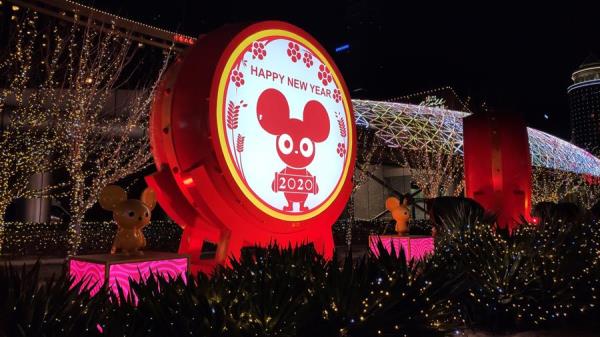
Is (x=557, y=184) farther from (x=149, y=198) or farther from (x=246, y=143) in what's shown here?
(x=149, y=198)

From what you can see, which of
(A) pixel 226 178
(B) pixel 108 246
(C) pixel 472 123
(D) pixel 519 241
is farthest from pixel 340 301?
(B) pixel 108 246

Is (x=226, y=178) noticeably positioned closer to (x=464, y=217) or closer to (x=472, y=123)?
(x=464, y=217)

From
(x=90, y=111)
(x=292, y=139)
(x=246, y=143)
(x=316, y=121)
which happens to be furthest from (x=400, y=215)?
(x=90, y=111)

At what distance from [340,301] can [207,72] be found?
295 cm

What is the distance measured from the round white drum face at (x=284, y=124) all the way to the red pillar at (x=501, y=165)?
16.6ft

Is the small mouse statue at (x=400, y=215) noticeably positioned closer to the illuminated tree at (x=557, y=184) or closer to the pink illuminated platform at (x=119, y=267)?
the pink illuminated platform at (x=119, y=267)

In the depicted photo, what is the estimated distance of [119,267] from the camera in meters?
4.21

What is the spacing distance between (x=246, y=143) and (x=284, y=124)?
65 centimetres

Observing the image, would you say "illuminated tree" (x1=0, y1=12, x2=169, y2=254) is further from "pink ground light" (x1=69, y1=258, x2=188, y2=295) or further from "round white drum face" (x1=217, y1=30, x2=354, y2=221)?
"pink ground light" (x1=69, y1=258, x2=188, y2=295)

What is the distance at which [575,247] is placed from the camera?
6.64 m

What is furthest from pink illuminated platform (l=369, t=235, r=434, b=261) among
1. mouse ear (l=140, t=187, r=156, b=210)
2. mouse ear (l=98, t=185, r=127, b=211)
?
mouse ear (l=98, t=185, r=127, b=211)

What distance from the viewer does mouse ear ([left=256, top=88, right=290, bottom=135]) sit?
5.83m

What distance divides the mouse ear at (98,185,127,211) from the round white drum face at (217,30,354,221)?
1.12 m

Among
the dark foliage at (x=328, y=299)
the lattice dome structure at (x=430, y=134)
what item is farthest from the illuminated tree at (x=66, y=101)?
the lattice dome structure at (x=430, y=134)
